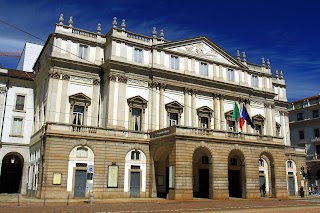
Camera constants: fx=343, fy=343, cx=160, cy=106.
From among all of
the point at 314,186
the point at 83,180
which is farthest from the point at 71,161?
A: the point at 314,186

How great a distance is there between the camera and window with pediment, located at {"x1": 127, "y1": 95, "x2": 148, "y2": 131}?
123 ft

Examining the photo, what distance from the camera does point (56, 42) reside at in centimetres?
3638

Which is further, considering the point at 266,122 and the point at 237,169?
the point at 266,122

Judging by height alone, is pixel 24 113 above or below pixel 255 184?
above

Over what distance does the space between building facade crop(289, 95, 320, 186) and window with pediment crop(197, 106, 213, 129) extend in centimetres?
2935

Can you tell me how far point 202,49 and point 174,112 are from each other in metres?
9.78

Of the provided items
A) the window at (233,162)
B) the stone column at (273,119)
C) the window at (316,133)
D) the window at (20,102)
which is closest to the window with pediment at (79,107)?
the window at (20,102)

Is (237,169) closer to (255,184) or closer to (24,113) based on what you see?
(255,184)

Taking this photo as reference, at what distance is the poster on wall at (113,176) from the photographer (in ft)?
110

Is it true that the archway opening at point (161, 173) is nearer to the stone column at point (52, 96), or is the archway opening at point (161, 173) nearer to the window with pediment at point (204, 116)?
the window with pediment at point (204, 116)

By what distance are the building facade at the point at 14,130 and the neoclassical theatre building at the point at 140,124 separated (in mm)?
1802

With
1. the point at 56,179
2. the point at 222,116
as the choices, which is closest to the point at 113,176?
the point at 56,179

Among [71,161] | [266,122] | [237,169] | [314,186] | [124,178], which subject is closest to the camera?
[71,161]

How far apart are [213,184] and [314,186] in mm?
34272
